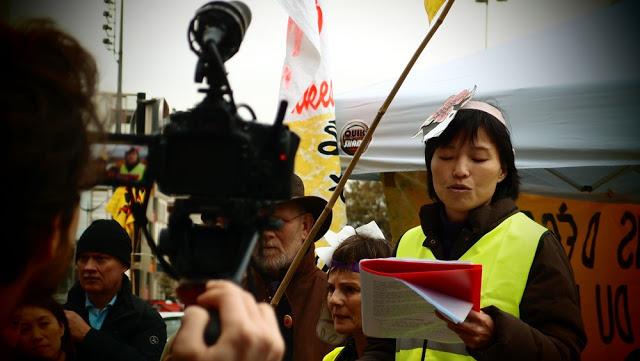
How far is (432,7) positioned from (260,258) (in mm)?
1048

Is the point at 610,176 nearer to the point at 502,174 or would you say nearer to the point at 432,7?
the point at 502,174

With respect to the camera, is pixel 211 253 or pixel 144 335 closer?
pixel 211 253

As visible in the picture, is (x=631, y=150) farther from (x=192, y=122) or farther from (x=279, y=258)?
(x=192, y=122)

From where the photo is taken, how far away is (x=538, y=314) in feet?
6.16

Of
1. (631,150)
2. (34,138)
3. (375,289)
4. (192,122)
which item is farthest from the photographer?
(631,150)

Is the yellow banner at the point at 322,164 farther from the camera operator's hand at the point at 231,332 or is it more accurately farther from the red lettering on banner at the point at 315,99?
the camera operator's hand at the point at 231,332

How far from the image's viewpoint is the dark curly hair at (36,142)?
831mm

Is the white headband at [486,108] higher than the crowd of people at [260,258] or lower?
higher

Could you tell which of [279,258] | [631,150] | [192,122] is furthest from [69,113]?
[631,150]

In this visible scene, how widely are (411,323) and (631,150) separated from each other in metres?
2.82

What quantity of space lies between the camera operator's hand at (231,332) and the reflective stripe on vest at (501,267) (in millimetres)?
1160

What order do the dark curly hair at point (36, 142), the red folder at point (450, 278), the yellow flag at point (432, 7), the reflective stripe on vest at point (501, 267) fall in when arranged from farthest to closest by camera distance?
1. the yellow flag at point (432, 7)
2. the reflective stripe on vest at point (501, 267)
3. the red folder at point (450, 278)
4. the dark curly hair at point (36, 142)

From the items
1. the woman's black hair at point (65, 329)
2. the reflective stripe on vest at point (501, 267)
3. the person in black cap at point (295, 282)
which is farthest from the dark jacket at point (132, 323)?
the reflective stripe on vest at point (501, 267)

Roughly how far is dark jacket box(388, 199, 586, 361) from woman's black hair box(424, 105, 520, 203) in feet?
0.48
